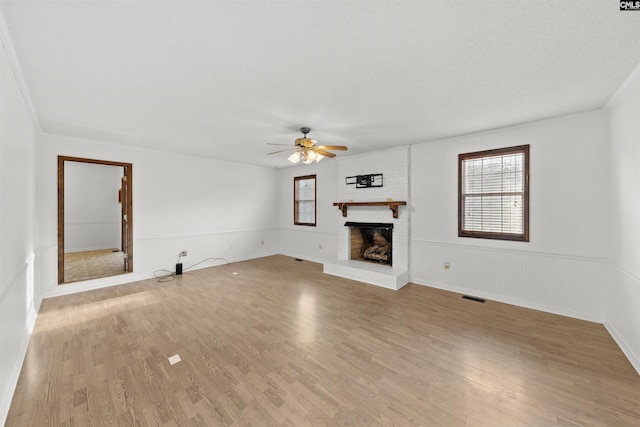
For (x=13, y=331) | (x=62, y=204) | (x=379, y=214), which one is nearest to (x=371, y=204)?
(x=379, y=214)

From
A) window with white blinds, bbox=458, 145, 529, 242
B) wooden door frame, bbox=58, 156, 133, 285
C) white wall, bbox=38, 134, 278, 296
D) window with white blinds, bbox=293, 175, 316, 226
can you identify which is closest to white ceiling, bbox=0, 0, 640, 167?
window with white blinds, bbox=458, 145, 529, 242

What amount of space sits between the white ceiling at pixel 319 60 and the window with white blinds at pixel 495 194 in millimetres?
651

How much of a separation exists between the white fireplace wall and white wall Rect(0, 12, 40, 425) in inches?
190

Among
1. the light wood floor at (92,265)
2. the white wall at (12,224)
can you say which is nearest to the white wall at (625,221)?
the white wall at (12,224)

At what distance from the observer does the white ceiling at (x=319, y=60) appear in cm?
153

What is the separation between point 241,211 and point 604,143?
22.2 ft

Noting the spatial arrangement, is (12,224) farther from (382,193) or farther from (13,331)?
(382,193)

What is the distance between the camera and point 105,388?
202 centimetres

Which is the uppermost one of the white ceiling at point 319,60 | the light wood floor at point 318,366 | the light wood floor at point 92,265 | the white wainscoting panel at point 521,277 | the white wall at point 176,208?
the white ceiling at point 319,60

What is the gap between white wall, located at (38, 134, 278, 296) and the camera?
13.2 feet

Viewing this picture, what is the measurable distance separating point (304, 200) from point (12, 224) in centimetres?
544

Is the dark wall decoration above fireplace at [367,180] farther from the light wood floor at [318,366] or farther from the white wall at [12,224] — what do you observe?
the white wall at [12,224]

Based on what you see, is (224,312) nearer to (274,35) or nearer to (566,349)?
(274,35)

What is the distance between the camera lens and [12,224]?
2135 millimetres
